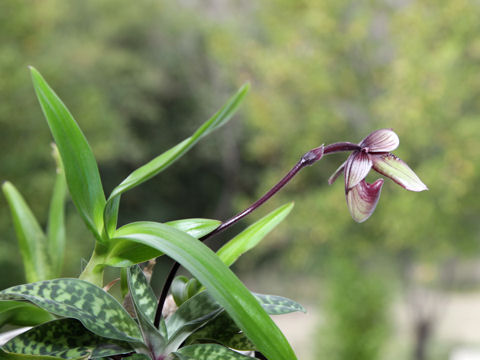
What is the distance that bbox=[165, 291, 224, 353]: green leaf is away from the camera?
34cm

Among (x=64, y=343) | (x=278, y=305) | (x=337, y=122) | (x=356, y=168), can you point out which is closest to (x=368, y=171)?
(x=356, y=168)

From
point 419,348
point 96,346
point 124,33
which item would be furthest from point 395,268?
point 96,346

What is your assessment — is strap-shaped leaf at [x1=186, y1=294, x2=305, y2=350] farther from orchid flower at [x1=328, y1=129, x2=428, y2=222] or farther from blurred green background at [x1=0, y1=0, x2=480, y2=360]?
blurred green background at [x1=0, y1=0, x2=480, y2=360]

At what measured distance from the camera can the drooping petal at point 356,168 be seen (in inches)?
12.9

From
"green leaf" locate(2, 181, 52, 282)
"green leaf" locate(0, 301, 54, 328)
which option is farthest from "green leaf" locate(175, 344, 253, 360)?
"green leaf" locate(2, 181, 52, 282)

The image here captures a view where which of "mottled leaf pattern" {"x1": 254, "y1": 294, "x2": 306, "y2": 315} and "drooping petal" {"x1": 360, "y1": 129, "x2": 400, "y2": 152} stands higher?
"drooping petal" {"x1": 360, "y1": 129, "x2": 400, "y2": 152}

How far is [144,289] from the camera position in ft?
1.23

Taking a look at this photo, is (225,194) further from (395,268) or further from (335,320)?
(335,320)

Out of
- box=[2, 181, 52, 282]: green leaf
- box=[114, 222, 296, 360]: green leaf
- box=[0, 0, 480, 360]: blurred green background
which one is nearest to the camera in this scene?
box=[114, 222, 296, 360]: green leaf

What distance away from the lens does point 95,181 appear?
350 millimetres

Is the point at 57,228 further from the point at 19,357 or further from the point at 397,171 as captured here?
the point at 397,171

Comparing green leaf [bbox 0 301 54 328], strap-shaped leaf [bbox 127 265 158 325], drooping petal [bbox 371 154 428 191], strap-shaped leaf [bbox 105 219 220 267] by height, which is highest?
drooping petal [bbox 371 154 428 191]

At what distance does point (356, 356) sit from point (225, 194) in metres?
4.36

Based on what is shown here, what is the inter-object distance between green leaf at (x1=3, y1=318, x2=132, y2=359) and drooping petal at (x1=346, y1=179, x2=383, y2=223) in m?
0.17
